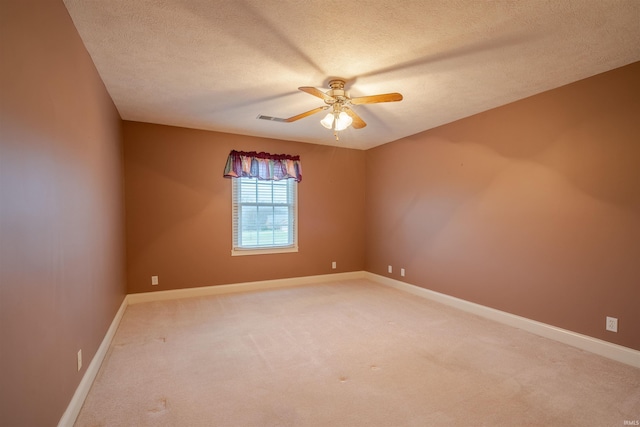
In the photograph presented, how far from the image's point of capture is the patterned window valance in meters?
4.80

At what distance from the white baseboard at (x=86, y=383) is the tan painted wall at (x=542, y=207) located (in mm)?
3968

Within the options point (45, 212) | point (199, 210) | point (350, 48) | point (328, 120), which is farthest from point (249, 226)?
point (45, 212)

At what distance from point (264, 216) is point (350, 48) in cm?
328

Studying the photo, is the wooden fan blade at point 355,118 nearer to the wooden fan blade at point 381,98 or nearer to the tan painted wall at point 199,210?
the wooden fan blade at point 381,98

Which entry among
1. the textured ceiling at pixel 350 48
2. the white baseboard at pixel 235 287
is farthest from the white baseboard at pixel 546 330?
the textured ceiling at pixel 350 48

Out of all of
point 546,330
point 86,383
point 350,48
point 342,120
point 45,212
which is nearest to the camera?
point 45,212

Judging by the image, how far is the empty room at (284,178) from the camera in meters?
1.77

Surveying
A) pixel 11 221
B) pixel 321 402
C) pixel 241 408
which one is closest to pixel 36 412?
pixel 11 221

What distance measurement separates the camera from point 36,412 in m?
1.41

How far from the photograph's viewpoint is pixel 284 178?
5145 millimetres

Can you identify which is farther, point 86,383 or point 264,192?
point 264,192

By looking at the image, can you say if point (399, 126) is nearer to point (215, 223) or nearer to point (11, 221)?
point (215, 223)

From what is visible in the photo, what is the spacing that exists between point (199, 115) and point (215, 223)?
5.31 feet

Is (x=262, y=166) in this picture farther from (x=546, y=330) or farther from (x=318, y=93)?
(x=546, y=330)
